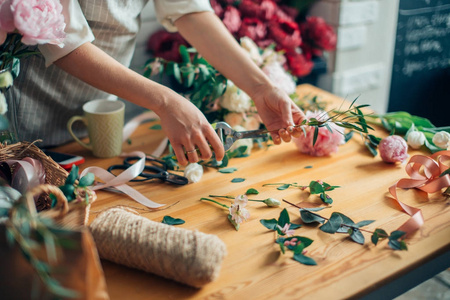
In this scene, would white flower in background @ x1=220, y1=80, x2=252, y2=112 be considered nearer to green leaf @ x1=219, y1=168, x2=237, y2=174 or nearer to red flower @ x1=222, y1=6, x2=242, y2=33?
green leaf @ x1=219, y1=168, x2=237, y2=174

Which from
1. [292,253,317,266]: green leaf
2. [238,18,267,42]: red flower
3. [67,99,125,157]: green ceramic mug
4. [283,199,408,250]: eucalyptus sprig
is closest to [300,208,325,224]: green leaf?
[283,199,408,250]: eucalyptus sprig

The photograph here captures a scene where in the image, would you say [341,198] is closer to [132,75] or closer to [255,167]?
[255,167]

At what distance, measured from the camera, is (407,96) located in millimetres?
2184

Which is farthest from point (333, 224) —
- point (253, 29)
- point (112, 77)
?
point (253, 29)

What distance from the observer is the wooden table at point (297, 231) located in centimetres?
72

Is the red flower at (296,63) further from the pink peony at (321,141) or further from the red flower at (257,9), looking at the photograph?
the pink peony at (321,141)

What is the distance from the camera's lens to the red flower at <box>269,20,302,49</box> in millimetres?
1729

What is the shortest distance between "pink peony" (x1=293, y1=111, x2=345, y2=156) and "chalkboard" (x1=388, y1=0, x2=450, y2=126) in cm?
115

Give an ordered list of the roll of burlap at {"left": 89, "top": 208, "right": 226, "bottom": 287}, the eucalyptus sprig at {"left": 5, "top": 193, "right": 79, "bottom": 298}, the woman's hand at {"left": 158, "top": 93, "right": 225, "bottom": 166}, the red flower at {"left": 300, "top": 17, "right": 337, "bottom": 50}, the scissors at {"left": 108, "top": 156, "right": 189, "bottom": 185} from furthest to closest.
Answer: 1. the red flower at {"left": 300, "top": 17, "right": 337, "bottom": 50}
2. the scissors at {"left": 108, "top": 156, "right": 189, "bottom": 185}
3. the woman's hand at {"left": 158, "top": 93, "right": 225, "bottom": 166}
4. the roll of burlap at {"left": 89, "top": 208, "right": 226, "bottom": 287}
5. the eucalyptus sprig at {"left": 5, "top": 193, "right": 79, "bottom": 298}

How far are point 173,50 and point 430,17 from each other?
4.35 ft

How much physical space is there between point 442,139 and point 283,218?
0.56 m

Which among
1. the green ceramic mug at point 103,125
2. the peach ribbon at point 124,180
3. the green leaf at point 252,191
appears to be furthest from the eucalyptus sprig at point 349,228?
the green ceramic mug at point 103,125

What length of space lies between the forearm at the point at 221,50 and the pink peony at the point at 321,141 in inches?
6.8

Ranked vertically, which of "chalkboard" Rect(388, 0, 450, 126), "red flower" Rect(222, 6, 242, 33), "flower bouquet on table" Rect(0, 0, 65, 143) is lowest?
"chalkboard" Rect(388, 0, 450, 126)
